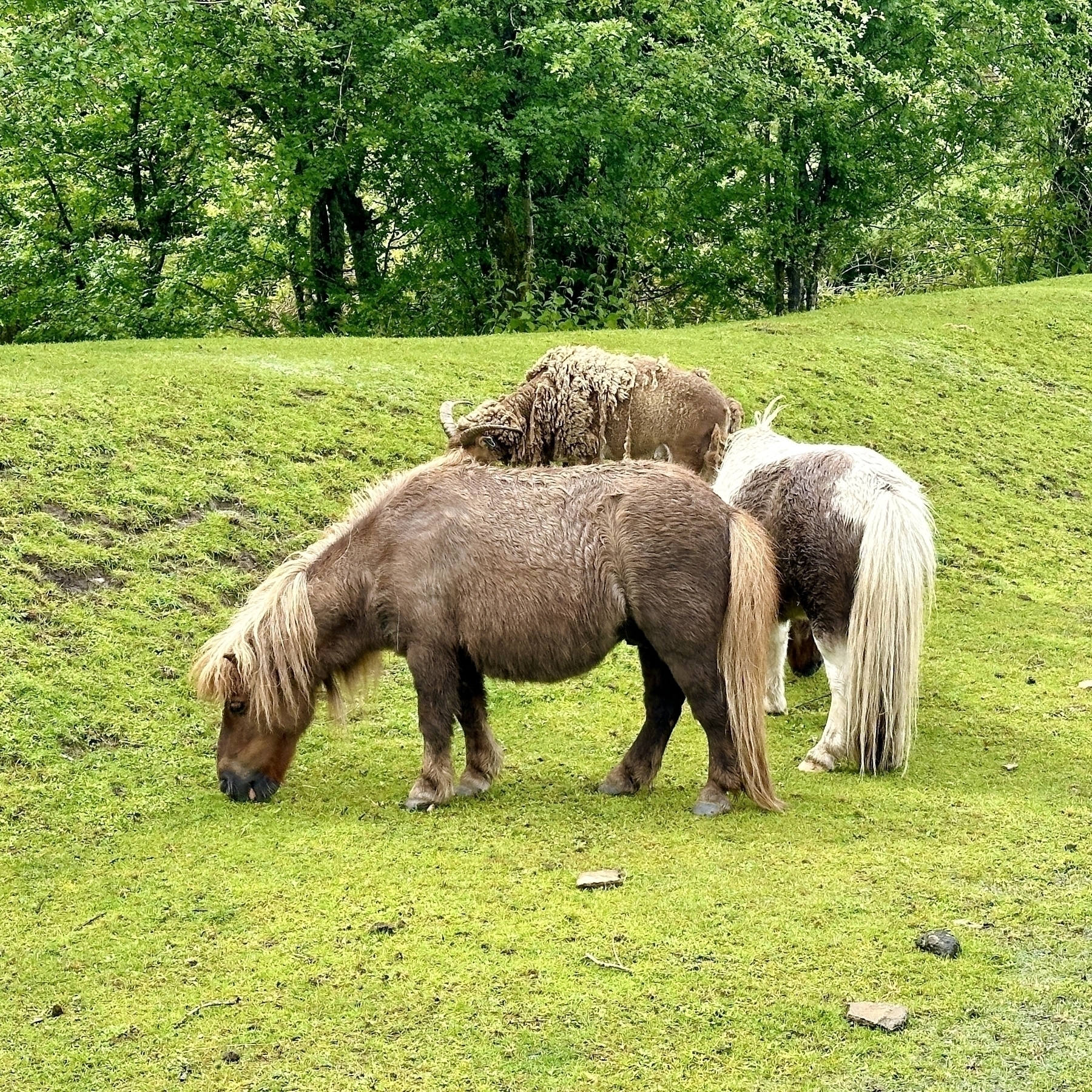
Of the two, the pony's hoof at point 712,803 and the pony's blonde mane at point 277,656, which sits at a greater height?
the pony's blonde mane at point 277,656

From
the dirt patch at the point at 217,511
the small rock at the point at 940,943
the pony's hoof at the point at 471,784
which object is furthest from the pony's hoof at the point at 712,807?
the dirt patch at the point at 217,511

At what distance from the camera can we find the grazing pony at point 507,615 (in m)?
6.06

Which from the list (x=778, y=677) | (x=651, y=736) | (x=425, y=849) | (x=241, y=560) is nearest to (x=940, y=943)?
(x=651, y=736)

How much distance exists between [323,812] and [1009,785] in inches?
134

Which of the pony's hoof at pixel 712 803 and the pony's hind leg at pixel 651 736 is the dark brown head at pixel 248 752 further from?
the pony's hoof at pixel 712 803

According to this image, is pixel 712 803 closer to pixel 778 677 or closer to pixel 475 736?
pixel 475 736

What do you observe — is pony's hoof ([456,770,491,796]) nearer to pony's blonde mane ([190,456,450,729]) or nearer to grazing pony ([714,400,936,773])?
pony's blonde mane ([190,456,450,729])

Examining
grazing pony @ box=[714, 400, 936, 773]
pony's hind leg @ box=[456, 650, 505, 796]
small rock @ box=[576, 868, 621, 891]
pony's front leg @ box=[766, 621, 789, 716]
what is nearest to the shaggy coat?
pony's front leg @ box=[766, 621, 789, 716]

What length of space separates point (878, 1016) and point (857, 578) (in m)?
3.10

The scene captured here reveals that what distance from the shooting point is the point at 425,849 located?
5746 mm

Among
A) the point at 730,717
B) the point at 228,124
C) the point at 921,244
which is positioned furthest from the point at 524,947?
the point at 921,244

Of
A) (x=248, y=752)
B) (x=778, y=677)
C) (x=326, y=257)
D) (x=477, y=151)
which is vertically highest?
(x=477, y=151)

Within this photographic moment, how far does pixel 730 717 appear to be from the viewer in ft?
19.8

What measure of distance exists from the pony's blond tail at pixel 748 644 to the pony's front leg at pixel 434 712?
1.30m
